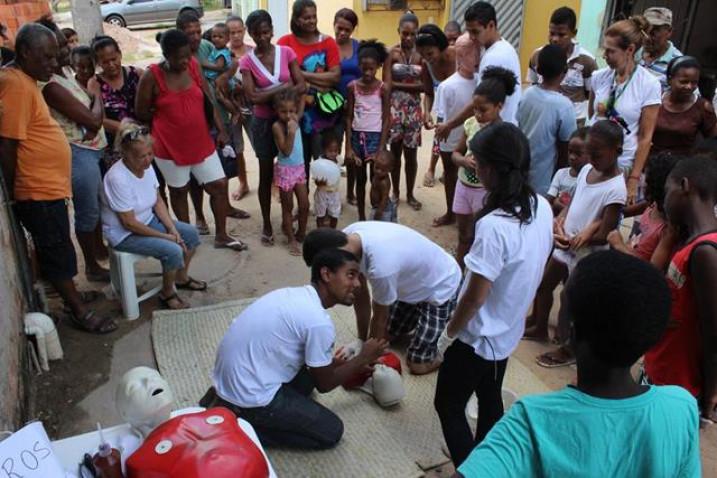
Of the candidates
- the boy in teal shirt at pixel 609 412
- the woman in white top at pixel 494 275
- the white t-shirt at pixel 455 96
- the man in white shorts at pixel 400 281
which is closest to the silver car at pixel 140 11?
the white t-shirt at pixel 455 96

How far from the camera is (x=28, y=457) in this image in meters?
1.57

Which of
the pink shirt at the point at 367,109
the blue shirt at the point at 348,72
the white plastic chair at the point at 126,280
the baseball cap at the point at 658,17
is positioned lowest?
the white plastic chair at the point at 126,280

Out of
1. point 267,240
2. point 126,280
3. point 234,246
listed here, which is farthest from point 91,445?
point 267,240

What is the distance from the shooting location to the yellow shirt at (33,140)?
3020 millimetres

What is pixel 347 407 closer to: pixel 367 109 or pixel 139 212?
pixel 139 212

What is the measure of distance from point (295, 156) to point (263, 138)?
1.08 feet

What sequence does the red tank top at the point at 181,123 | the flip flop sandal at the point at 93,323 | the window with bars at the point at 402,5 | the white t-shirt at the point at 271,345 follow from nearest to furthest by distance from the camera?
the white t-shirt at the point at 271,345, the flip flop sandal at the point at 93,323, the red tank top at the point at 181,123, the window with bars at the point at 402,5

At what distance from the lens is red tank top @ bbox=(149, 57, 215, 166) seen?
418 centimetres

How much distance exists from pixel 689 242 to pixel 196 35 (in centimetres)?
422

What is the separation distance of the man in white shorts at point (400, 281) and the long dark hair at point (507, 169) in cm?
77

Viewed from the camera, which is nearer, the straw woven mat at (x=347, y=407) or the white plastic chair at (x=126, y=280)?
the straw woven mat at (x=347, y=407)

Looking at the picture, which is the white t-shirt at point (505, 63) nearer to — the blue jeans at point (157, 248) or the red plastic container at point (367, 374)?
the red plastic container at point (367, 374)

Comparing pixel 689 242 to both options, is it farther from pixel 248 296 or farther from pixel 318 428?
pixel 248 296

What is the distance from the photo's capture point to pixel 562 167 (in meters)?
4.00
